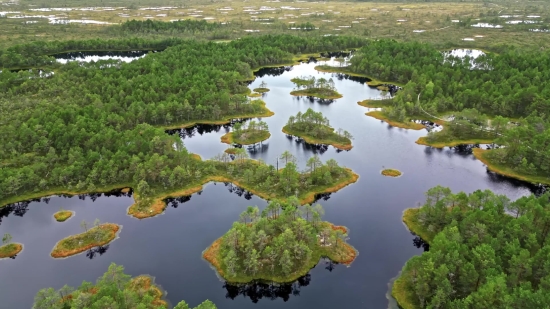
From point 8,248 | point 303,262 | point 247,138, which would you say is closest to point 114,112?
point 247,138

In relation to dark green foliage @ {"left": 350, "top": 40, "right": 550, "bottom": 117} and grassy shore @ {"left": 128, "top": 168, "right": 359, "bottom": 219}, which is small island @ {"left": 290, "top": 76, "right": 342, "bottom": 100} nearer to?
dark green foliage @ {"left": 350, "top": 40, "right": 550, "bottom": 117}

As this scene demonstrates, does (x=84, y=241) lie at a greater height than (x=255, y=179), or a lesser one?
lesser

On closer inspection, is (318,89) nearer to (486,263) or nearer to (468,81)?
(468,81)

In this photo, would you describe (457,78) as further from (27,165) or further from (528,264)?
(27,165)

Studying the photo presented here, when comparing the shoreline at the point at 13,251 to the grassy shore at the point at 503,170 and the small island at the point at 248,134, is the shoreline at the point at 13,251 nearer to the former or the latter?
the small island at the point at 248,134

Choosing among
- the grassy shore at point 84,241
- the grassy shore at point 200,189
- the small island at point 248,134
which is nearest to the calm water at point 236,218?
the grassy shore at point 84,241

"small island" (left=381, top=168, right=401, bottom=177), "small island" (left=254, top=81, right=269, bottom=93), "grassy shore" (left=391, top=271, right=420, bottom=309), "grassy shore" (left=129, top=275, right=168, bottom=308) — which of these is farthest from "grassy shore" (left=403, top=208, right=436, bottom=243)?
"small island" (left=254, top=81, right=269, bottom=93)
